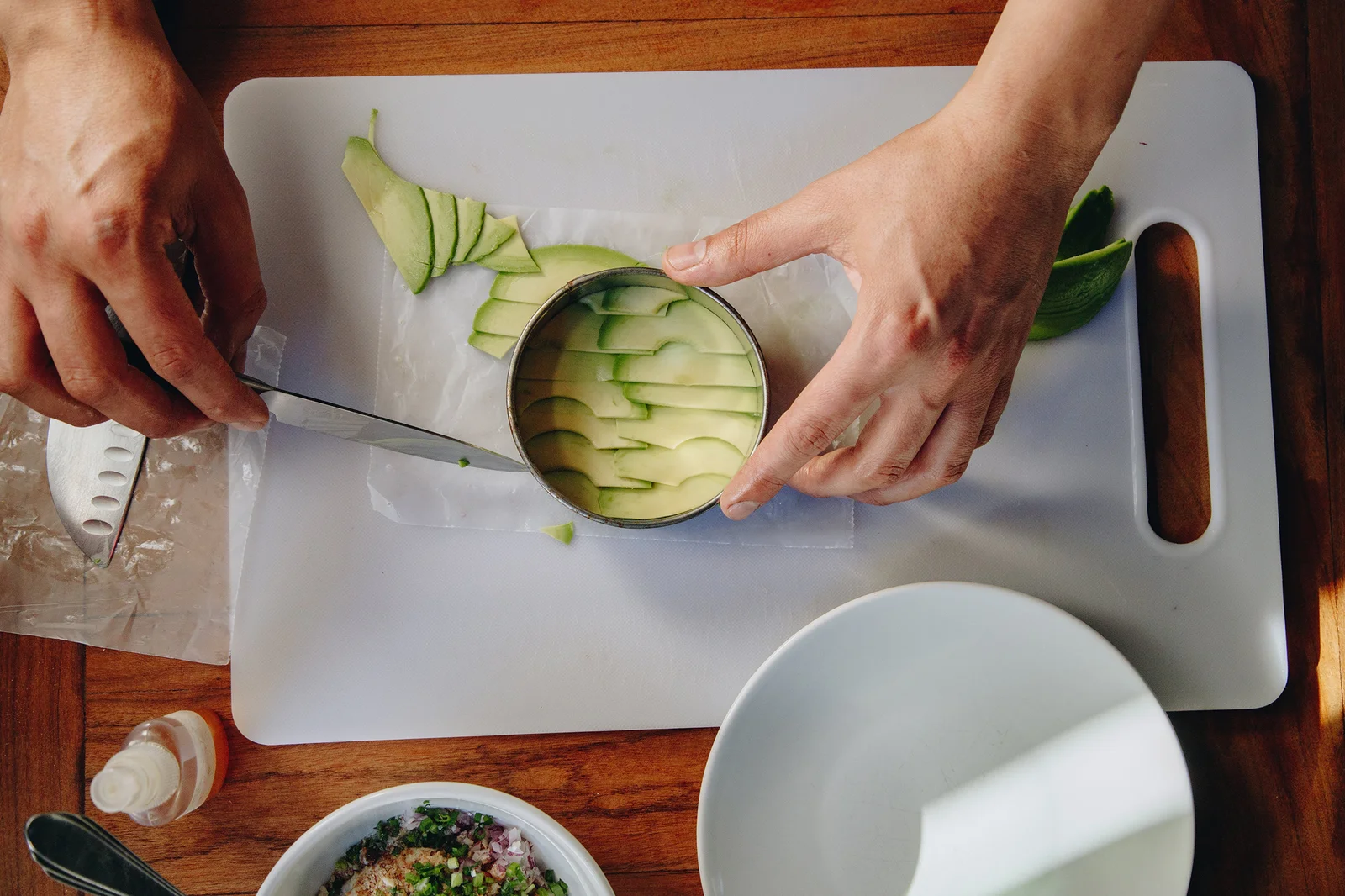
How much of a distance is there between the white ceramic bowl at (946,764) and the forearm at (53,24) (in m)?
1.16

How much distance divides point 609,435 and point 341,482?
0.42 metres

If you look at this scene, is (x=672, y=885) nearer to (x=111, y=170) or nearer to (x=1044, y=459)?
(x=1044, y=459)

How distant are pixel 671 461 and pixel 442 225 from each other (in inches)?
19.5

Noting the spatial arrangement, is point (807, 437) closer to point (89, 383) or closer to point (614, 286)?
point (614, 286)

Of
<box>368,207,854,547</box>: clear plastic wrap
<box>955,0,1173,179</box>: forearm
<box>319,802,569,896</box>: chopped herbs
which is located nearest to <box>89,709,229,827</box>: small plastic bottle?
<box>319,802,569,896</box>: chopped herbs

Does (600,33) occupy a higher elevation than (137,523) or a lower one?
higher

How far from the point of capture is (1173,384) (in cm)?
136

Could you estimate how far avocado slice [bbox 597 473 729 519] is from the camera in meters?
1.26

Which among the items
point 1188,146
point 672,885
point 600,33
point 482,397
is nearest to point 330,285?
point 482,397

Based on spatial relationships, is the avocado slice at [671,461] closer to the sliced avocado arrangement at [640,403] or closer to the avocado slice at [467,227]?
the sliced avocado arrangement at [640,403]

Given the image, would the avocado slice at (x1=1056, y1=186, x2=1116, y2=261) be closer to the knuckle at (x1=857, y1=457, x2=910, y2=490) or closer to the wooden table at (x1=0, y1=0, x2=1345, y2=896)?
the wooden table at (x1=0, y1=0, x2=1345, y2=896)

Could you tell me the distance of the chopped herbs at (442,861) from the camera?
1.21 m

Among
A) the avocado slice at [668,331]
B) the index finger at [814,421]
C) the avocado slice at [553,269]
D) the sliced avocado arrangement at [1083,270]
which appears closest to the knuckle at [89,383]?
the avocado slice at [553,269]

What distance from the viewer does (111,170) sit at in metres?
1.03
